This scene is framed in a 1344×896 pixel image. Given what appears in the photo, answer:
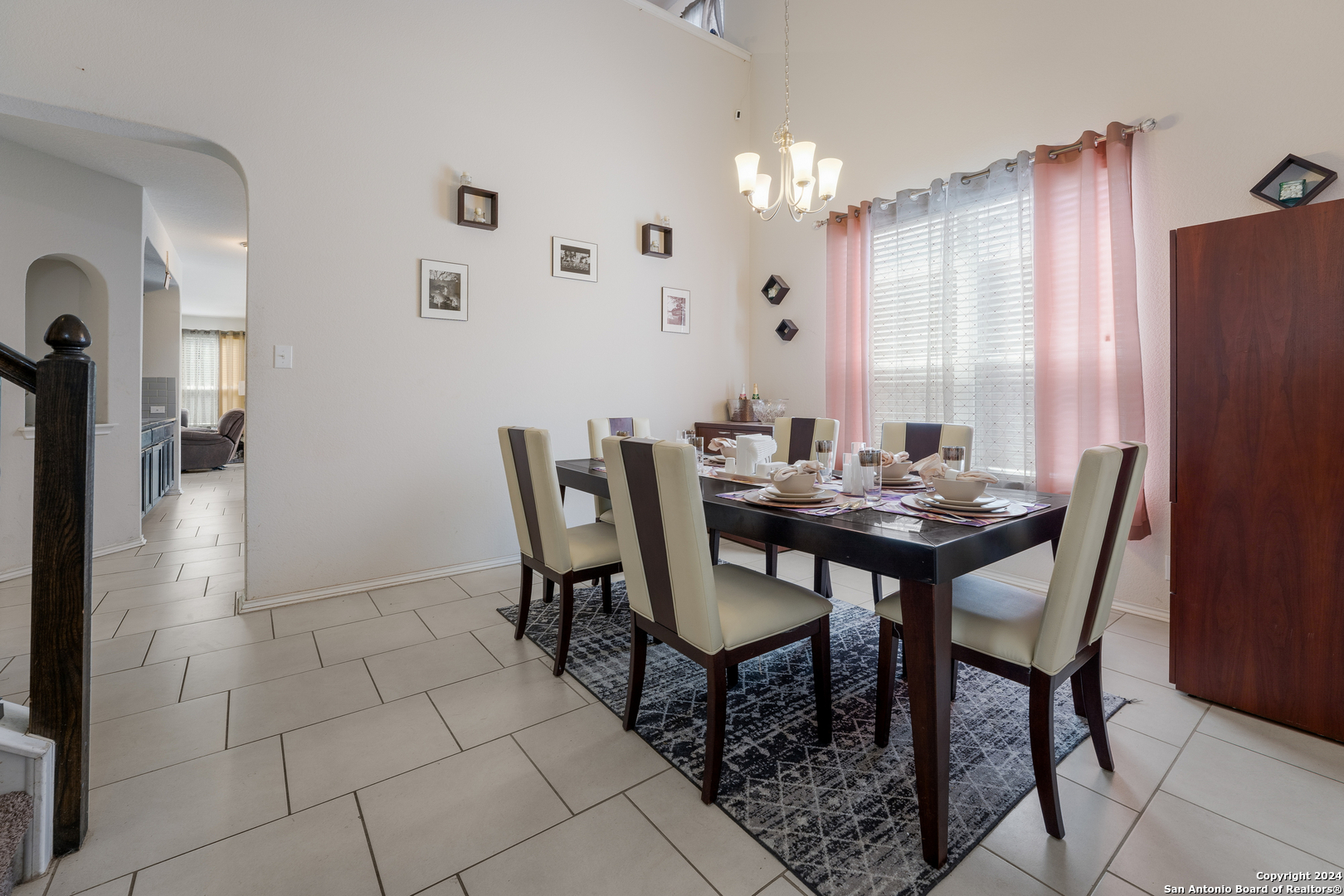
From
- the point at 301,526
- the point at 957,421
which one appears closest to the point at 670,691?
the point at 301,526

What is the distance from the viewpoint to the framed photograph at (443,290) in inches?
128

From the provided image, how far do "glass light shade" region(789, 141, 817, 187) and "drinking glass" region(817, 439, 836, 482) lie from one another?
3.70 ft

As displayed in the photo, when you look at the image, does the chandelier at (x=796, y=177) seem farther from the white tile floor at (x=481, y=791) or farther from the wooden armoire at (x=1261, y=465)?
the white tile floor at (x=481, y=791)

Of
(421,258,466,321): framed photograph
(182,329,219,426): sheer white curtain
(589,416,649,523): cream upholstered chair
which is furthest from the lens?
(182,329,219,426): sheer white curtain

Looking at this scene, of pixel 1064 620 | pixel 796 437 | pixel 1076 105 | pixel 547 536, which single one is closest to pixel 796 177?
pixel 796 437

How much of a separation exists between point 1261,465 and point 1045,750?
1267 millimetres

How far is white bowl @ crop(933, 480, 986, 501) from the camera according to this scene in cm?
162

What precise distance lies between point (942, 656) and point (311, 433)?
3.00 metres

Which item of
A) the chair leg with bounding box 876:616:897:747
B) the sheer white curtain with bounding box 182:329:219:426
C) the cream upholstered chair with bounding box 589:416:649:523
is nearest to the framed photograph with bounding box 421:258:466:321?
the cream upholstered chair with bounding box 589:416:649:523

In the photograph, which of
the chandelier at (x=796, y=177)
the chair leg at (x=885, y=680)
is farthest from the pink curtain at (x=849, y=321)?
the chair leg at (x=885, y=680)

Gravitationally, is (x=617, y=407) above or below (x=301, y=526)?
above

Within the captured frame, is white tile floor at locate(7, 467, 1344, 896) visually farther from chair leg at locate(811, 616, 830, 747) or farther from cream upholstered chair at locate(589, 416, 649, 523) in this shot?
cream upholstered chair at locate(589, 416, 649, 523)

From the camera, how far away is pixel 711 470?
2467 mm

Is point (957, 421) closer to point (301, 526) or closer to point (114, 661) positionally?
point (301, 526)
